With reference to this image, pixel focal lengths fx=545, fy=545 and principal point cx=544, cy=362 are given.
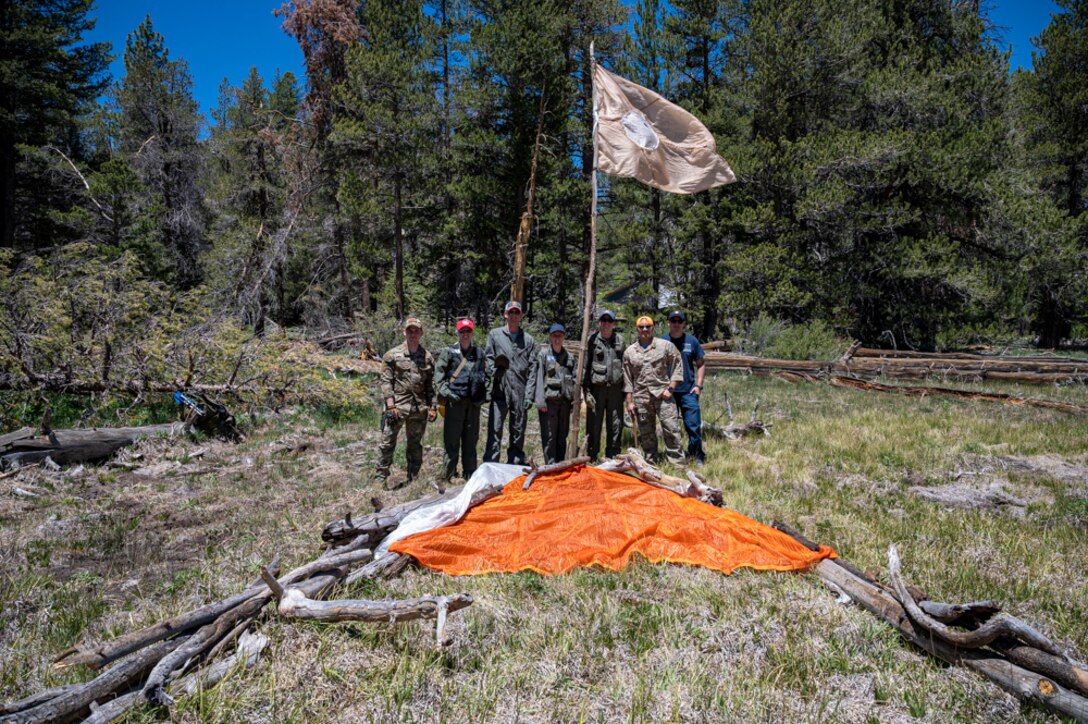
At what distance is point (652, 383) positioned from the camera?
24.7 feet

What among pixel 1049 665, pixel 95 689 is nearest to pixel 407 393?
pixel 95 689

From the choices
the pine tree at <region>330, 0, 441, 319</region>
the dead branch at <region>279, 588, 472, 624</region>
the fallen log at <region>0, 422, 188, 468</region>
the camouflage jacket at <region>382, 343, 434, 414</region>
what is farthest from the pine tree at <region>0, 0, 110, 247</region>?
the dead branch at <region>279, 588, 472, 624</region>

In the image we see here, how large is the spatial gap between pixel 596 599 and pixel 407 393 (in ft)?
13.2

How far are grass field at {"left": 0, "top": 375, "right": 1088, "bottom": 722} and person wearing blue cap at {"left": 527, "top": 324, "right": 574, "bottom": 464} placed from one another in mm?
1728

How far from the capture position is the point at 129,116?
23156mm

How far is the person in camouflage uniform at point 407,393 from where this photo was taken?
22.6ft

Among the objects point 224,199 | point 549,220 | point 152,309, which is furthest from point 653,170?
point 224,199

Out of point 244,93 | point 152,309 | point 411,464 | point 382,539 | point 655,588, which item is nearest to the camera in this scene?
point 655,588

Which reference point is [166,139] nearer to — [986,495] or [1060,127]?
[986,495]

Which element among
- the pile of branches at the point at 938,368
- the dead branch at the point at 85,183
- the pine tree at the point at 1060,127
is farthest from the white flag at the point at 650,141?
the dead branch at the point at 85,183

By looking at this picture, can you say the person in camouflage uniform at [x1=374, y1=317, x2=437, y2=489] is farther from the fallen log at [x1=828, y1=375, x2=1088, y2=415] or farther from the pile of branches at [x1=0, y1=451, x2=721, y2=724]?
the fallen log at [x1=828, y1=375, x2=1088, y2=415]

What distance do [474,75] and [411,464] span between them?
17813 mm

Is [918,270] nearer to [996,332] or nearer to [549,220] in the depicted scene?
[996,332]

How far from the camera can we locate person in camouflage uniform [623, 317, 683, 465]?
24.5ft
